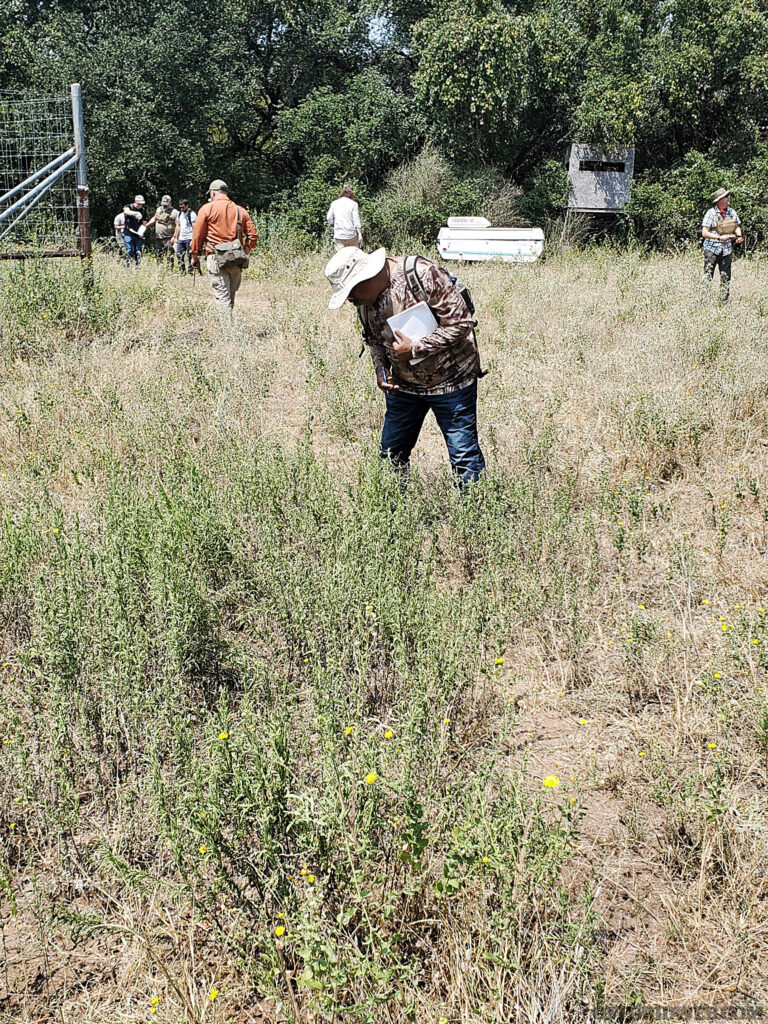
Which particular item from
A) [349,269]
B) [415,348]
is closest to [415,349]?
[415,348]

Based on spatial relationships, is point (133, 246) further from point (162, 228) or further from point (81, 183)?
point (81, 183)

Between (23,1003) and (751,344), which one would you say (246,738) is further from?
(751,344)

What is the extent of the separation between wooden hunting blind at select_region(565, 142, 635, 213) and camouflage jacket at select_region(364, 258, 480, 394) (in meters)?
21.2

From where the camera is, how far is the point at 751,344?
7004 mm

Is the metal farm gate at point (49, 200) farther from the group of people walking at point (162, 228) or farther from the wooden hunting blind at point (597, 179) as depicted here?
the wooden hunting blind at point (597, 179)

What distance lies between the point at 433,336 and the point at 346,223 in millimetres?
8023

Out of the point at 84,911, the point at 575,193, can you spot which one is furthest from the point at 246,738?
the point at 575,193

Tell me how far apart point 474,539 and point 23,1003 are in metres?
2.69

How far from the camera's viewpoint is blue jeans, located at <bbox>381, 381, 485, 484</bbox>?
166 inches

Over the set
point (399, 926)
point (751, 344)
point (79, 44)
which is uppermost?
point (79, 44)

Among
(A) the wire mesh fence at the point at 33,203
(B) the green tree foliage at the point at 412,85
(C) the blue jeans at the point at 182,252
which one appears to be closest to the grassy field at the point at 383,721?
(A) the wire mesh fence at the point at 33,203

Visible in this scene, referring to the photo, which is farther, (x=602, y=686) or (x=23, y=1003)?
(x=602, y=686)

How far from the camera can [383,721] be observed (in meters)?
2.96

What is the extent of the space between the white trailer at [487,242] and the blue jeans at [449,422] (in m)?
13.4
